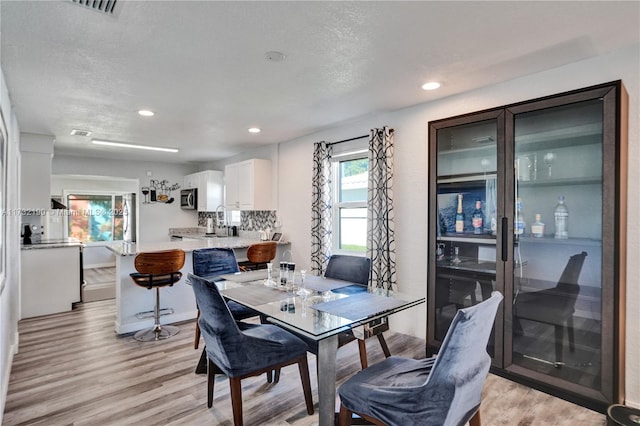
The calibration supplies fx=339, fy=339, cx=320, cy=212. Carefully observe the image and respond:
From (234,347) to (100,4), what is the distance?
6.47 ft

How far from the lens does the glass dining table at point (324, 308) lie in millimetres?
1780

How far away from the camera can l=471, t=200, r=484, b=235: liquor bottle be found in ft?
9.29

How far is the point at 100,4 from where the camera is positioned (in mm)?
1753

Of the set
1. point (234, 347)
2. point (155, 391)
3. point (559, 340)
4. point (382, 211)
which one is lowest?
point (155, 391)

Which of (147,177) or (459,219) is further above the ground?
(147,177)

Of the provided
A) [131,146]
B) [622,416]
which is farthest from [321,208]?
[131,146]

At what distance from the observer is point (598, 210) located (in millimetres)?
2260

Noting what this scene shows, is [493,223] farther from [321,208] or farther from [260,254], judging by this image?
[260,254]

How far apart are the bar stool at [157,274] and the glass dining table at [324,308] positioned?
100 cm

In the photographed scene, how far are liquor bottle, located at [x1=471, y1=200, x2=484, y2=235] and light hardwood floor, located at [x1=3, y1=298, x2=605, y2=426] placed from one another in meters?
1.18

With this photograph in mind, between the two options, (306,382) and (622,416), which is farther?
(306,382)

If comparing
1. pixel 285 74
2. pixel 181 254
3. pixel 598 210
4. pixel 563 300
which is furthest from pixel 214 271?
pixel 598 210

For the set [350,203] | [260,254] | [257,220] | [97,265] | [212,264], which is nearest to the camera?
[212,264]

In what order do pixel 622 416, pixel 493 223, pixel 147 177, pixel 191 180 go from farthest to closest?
pixel 191 180 < pixel 147 177 < pixel 493 223 < pixel 622 416
